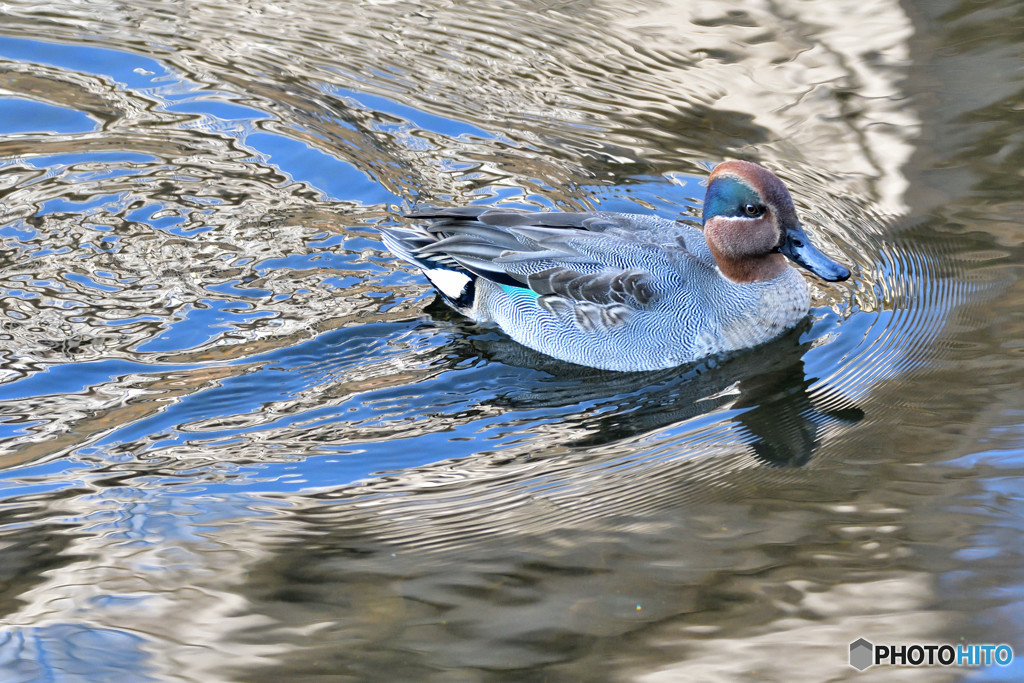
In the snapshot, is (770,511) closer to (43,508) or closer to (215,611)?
(215,611)

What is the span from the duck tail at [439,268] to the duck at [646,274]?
0.5 inches

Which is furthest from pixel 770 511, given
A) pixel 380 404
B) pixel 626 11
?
pixel 626 11

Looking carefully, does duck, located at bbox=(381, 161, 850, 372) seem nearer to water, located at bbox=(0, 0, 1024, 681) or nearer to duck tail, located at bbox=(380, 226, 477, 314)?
duck tail, located at bbox=(380, 226, 477, 314)

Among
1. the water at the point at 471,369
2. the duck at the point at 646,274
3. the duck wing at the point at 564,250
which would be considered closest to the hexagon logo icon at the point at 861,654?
the water at the point at 471,369

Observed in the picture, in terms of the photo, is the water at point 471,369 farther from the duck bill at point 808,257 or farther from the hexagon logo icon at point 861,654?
the duck bill at point 808,257

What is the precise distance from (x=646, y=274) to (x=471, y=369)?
107 centimetres

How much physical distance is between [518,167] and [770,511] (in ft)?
12.3

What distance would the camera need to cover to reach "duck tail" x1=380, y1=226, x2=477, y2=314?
6.16 meters

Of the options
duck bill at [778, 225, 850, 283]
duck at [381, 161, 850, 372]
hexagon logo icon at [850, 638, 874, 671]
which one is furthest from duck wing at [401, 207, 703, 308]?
hexagon logo icon at [850, 638, 874, 671]

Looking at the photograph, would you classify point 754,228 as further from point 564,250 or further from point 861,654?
point 861,654

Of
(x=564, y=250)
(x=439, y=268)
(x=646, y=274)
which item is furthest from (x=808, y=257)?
(x=439, y=268)

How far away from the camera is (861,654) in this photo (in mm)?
3486

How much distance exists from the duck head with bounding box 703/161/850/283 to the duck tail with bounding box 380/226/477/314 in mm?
1414

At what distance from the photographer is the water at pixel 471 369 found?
370cm
